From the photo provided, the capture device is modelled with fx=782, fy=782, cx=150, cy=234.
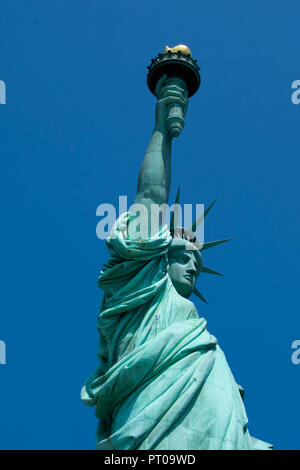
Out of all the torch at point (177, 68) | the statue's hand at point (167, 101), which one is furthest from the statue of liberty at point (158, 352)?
the torch at point (177, 68)

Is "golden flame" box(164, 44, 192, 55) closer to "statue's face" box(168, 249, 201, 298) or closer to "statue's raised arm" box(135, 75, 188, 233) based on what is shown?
"statue's raised arm" box(135, 75, 188, 233)

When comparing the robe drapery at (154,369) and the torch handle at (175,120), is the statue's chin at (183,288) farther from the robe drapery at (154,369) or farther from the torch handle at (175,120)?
the torch handle at (175,120)

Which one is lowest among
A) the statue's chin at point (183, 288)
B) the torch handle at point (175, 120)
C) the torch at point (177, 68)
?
the statue's chin at point (183, 288)

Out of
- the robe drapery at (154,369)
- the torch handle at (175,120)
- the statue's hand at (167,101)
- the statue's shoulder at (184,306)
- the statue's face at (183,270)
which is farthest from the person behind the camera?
the statue's hand at (167,101)

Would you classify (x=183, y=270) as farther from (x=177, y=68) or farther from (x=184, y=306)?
(x=177, y=68)

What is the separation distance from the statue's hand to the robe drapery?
204 centimetres

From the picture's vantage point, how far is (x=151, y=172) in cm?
1228

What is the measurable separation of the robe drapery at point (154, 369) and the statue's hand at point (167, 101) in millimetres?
2044

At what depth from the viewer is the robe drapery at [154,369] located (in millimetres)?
9727

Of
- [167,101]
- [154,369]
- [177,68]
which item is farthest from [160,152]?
[154,369]

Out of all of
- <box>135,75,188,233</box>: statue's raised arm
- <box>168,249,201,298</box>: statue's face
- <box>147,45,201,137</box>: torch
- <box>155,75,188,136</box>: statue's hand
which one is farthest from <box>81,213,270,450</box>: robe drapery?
<box>147,45,201,137</box>: torch

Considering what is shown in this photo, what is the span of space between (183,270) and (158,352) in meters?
2.08
